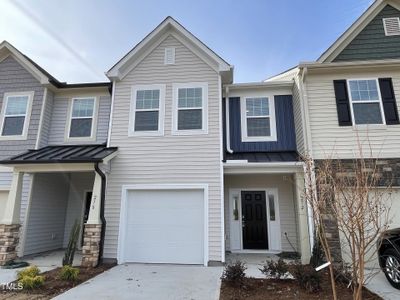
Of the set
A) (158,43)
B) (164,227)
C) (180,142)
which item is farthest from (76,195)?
(158,43)

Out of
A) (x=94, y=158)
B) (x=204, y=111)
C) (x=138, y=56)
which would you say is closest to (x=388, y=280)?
(x=204, y=111)

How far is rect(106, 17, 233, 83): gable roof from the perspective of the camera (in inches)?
354

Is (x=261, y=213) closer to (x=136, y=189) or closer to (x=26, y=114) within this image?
(x=136, y=189)

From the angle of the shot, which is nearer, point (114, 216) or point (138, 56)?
point (114, 216)

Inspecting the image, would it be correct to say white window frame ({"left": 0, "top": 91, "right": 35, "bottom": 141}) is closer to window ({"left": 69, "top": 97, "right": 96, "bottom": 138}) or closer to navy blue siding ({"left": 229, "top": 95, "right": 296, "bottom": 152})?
window ({"left": 69, "top": 97, "right": 96, "bottom": 138})

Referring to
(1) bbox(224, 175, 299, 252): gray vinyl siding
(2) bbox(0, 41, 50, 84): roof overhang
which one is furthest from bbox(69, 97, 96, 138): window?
(1) bbox(224, 175, 299, 252): gray vinyl siding

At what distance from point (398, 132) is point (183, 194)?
6.82m

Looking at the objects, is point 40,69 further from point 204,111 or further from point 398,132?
point 398,132

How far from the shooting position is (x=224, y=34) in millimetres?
11125

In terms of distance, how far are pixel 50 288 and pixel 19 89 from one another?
775 centimetres

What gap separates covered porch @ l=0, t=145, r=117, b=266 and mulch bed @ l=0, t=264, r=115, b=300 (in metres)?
0.80

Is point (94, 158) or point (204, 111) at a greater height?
point (204, 111)

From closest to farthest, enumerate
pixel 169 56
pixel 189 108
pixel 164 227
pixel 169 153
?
pixel 164 227
pixel 169 153
pixel 189 108
pixel 169 56

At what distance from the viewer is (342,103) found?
27.9 feet
